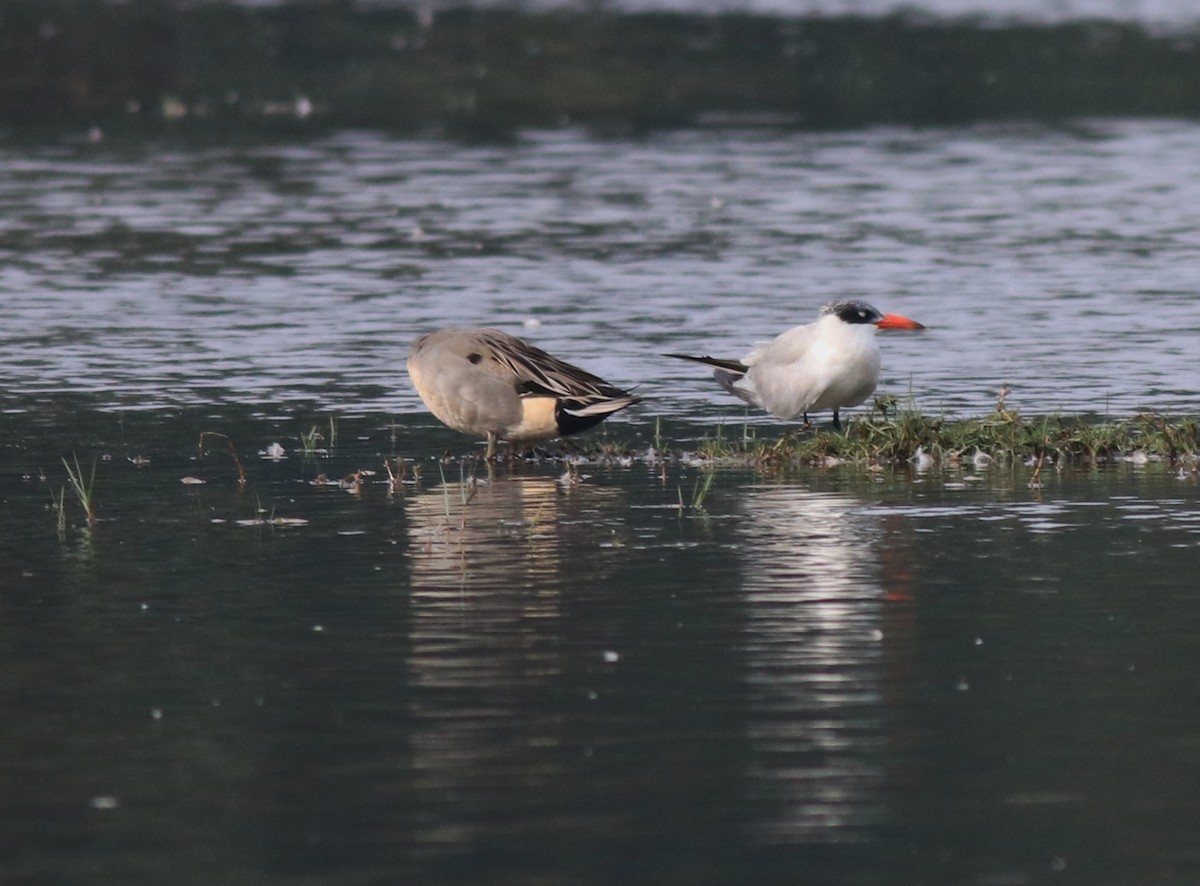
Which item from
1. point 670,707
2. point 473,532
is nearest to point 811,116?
point 473,532

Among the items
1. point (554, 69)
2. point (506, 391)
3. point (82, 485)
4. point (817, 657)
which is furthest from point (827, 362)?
point (554, 69)

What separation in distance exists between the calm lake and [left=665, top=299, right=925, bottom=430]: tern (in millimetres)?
479

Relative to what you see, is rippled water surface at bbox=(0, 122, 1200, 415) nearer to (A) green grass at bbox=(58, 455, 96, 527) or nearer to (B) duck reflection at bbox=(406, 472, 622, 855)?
(A) green grass at bbox=(58, 455, 96, 527)

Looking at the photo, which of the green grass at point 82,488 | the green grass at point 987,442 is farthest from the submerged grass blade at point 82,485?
the green grass at point 987,442

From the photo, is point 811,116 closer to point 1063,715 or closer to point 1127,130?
point 1127,130

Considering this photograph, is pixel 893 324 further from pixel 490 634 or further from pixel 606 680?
pixel 606 680

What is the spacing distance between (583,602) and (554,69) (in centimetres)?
3959

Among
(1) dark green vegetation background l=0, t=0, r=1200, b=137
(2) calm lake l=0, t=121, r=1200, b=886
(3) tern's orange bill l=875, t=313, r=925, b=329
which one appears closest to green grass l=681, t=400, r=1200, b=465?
(2) calm lake l=0, t=121, r=1200, b=886

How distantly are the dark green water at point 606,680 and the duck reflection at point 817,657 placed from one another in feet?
0.07

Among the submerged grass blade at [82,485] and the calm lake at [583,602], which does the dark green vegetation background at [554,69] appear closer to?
the calm lake at [583,602]

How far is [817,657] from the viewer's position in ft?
32.4

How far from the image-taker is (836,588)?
11156mm

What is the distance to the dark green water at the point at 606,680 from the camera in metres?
7.70

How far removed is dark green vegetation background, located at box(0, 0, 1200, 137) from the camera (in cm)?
4259
